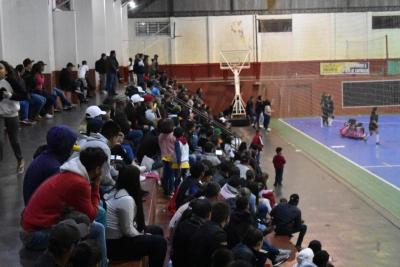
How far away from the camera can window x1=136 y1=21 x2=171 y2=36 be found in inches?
1636

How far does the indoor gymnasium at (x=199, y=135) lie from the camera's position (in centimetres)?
584

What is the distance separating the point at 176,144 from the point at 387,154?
19.8 metres

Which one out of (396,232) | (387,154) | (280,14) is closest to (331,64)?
(280,14)

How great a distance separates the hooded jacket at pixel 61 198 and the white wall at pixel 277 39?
3721cm

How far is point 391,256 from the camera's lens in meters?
13.6

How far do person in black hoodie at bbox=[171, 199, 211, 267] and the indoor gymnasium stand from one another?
0.02 meters

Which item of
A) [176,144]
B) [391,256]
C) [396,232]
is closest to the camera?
[176,144]

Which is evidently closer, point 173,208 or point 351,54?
point 173,208

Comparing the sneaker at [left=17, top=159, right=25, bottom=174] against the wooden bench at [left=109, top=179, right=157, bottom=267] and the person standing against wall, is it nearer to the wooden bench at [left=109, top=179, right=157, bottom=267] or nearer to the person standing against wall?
the wooden bench at [left=109, top=179, right=157, bottom=267]

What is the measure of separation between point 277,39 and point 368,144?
12.7 metres

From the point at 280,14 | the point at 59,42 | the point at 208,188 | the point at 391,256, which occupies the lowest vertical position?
the point at 391,256

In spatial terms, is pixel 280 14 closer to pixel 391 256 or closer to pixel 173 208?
pixel 391 256

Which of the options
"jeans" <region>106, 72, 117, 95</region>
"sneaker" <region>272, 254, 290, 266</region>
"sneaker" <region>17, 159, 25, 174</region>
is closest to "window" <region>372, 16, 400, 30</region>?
"jeans" <region>106, 72, 117, 95</region>

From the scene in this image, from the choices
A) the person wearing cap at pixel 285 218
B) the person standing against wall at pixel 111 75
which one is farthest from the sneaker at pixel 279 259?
the person standing against wall at pixel 111 75
